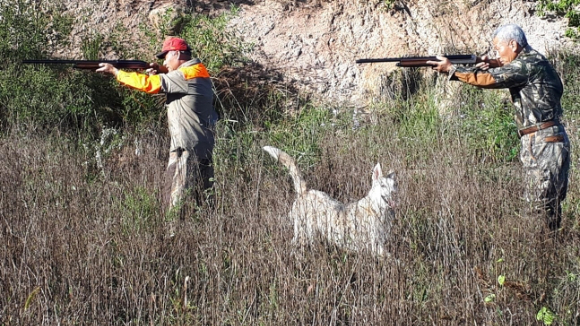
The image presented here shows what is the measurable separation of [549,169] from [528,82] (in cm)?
74

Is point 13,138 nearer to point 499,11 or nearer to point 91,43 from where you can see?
point 91,43

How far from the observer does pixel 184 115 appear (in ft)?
22.5

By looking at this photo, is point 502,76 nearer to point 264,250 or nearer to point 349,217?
point 349,217

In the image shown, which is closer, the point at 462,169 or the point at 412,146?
the point at 462,169

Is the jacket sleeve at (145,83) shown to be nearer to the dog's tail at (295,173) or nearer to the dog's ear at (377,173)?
the dog's tail at (295,173)

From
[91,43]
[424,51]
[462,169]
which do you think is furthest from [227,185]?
[424,51]

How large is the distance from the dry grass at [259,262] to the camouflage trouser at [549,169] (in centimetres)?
22

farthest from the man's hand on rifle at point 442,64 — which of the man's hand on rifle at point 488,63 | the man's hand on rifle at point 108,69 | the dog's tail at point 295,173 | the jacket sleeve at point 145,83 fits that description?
the man's hand on rifle at point 108,69

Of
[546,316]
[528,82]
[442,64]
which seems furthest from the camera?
[442,64]

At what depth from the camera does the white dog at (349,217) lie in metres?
5.37

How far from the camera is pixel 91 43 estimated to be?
1059 cm

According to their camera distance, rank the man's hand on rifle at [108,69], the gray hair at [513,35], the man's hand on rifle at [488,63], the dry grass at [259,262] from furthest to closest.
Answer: the man's hand on rifle at [108,69]
the man's hand on rifle at [488,63]
the gray hair at [513,35]
the dry grass at [259,262]

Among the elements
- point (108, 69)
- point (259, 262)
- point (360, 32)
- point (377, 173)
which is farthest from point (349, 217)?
point (360, 32)

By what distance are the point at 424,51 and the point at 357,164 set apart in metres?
4.99
